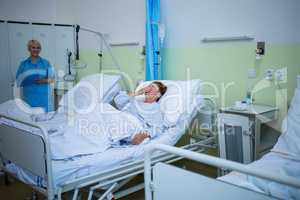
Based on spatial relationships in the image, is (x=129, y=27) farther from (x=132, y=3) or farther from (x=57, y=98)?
(x=57, y=98)

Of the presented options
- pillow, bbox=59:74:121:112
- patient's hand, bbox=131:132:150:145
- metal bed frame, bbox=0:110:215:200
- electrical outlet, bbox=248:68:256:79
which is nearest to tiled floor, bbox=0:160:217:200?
metal bed frame, bbox=0:110:215:200

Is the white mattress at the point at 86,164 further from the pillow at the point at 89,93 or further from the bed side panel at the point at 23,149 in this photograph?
the pillow at the point at 89,93

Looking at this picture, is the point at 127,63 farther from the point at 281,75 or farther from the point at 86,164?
the point at 86,164

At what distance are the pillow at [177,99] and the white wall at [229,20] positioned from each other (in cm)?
57

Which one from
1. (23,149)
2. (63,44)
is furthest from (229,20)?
(63,44)

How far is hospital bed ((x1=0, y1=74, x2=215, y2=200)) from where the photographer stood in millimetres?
1812

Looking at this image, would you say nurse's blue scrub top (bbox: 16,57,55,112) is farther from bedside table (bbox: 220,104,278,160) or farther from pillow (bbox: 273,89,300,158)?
pillow (bbox: 273,89,300,158)

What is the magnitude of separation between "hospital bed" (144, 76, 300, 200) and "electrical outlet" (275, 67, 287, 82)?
0.92 metres

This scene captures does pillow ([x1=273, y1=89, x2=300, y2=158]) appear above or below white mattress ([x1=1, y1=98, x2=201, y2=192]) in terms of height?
above

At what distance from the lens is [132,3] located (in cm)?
379

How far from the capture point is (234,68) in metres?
2.87

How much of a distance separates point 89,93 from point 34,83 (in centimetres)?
104

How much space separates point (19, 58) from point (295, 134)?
3365 millimetres

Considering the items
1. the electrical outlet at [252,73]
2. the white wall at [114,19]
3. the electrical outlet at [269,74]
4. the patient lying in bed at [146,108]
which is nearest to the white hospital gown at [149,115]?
the patient lying in bed at [146,108]
